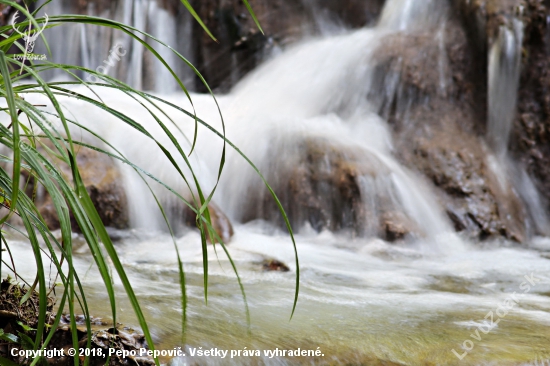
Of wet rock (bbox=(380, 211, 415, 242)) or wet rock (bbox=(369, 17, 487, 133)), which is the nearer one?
wet rock (bbox=(380, 211, 415, 242))

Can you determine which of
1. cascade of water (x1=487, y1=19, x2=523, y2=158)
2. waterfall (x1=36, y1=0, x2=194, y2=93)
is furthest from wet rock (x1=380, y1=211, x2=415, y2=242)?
waterfall (x1=36, y1=0, x2=194, y2=93)

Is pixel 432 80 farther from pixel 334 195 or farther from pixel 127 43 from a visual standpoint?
pixel 127 43

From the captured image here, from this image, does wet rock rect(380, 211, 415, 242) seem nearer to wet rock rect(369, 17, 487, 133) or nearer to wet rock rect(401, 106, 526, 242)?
wet rock rect(401, 106, 526, 242)

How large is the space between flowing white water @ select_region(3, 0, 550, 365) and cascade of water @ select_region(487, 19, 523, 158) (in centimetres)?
110

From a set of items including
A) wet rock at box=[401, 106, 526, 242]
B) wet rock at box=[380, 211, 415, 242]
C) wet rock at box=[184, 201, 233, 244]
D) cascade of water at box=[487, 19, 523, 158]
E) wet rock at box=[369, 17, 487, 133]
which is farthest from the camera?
wet rock at box=[369, 17, 487, 133]

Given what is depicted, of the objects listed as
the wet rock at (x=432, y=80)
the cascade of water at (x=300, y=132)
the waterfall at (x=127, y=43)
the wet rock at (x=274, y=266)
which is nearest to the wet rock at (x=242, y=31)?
the waterfall at (x=127, y=43)

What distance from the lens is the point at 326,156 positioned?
5055mm

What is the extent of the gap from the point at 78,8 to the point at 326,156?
15.3 ft

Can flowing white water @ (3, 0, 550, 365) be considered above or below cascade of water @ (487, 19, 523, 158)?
below

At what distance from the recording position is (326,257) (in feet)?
12.8

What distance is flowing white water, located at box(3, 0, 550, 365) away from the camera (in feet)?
5.90

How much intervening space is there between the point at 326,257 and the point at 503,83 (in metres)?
Result: 3.40

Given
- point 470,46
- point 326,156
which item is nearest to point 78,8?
point 326,156

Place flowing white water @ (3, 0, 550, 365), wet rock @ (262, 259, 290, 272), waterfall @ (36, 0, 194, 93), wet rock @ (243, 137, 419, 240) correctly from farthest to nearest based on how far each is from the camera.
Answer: waterfall @ (36, 0, 194, 93) < wet rock @ (243, 137, 419, 240) < wet rock @ (262, 259, 290, 272) < flowing white water @ (3, 0, 550, 365)
